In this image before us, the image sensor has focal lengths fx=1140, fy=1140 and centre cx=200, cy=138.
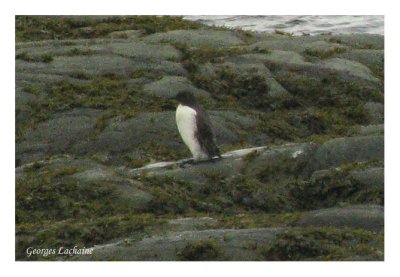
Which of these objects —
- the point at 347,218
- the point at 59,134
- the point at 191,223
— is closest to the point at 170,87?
the point at 59,134

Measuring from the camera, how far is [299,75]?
23359 millimetres

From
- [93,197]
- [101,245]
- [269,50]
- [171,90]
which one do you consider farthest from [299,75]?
[101,245]

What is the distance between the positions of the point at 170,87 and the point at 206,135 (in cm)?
347

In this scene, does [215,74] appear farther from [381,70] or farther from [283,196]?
[283,196]

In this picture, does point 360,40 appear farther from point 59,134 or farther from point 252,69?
point 59,134

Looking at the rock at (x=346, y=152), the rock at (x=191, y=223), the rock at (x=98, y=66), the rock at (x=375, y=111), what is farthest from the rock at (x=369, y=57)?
the rock at (x=191, y=223)

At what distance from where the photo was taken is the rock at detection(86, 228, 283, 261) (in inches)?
571

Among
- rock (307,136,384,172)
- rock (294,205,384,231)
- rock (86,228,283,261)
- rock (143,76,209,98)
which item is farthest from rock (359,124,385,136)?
rock (86,228,283,261)

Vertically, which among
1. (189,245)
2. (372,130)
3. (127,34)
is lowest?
(189,245)

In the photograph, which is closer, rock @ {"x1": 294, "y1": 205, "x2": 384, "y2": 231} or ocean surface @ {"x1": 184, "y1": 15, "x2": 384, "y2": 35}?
rock @ {"x1": 294, "y1": 205, "x2": 384, "y2": 231}

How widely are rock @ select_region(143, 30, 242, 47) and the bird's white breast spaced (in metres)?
5.25

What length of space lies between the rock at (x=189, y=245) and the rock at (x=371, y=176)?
252cm

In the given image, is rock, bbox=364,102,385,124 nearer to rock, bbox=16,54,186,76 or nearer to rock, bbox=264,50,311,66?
rock, bbox=264,50,311,66

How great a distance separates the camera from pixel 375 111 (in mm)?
A: 22688
